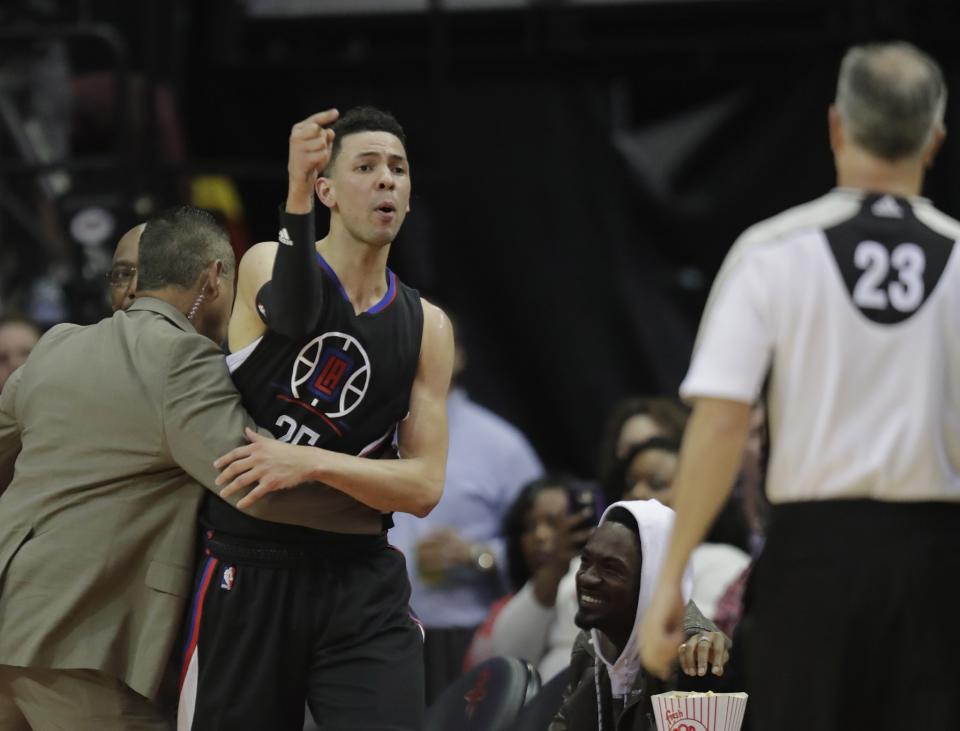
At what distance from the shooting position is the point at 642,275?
824 cm

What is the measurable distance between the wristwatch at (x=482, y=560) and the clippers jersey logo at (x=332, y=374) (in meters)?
2.61

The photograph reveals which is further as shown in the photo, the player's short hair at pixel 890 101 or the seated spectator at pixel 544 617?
the seated spectator at pixel 544 617

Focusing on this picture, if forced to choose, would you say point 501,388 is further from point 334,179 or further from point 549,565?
point 334,179

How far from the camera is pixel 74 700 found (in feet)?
15.0

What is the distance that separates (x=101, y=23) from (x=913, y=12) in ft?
13.1

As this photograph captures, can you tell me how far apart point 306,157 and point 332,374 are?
629 millimetres

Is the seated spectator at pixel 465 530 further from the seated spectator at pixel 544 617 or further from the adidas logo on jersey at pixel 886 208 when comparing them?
the adidas logo on jersey at pixel 886 208

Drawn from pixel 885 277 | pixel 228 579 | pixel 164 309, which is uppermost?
pixel 885 277

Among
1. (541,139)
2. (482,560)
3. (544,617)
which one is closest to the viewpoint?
(544,617)

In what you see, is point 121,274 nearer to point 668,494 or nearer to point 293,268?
point 293,268

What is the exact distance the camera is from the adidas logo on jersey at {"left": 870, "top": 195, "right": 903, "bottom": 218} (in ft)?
11.6

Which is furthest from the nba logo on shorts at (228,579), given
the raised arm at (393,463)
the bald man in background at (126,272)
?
the bald man in background at (126,272)

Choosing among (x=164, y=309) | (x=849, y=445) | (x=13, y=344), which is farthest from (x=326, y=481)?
(x=13, y=344)

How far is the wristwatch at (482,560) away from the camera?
7.12 metres
